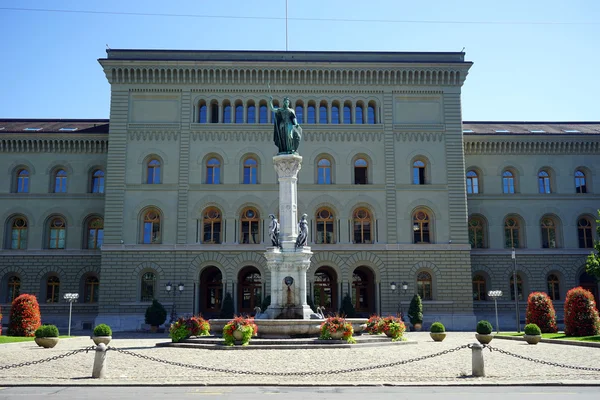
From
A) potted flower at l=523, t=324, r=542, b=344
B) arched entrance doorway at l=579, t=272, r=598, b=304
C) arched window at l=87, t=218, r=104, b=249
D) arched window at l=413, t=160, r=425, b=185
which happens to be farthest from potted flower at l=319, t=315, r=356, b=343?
arched entrance doorway at l=579, t=272, r=598, b=304

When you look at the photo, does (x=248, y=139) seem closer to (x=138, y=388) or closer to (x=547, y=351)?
(x=547, y=351)

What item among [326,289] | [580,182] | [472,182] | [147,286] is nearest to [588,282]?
[580,182]

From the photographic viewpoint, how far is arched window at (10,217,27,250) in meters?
45.1

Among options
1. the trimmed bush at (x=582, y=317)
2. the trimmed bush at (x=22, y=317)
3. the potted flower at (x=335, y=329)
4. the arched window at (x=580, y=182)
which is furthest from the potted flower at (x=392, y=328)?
the arched window at (x=580, y=182)

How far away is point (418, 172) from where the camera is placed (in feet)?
146

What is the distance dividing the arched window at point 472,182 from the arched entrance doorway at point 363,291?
432 inches

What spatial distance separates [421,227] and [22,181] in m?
31.2

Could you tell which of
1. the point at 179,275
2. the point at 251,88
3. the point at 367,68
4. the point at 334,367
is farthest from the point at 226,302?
the point at 334,367

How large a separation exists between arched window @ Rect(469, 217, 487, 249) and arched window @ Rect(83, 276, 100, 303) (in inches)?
1154

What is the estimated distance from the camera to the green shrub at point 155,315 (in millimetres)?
38031

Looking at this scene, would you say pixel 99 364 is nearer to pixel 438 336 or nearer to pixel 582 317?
pixel 438 336

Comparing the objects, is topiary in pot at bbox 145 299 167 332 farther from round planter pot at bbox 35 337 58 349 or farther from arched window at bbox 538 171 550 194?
arched window at bbox 538 171 550 194

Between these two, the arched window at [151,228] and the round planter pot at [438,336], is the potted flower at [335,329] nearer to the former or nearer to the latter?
the round planter pot at [438,336]

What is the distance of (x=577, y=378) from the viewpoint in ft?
50.6
